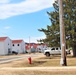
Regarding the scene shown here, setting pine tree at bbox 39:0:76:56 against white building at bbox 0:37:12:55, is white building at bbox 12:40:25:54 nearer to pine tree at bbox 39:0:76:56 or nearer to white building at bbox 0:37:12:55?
white building at bbox 0:37:12:55

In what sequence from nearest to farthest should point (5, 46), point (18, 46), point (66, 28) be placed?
point (66, 28), point (5, 46), point (18, 46)

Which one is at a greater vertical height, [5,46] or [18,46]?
[18,46]

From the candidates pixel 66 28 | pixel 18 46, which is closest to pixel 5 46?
pixel 18 46

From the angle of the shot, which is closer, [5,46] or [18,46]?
[5,46]

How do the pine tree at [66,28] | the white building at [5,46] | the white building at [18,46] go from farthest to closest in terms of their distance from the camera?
the white building at [18,46], the white building at [5,46], the pine tree at [66,28]

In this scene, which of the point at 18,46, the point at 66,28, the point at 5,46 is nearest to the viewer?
the point at 66,28

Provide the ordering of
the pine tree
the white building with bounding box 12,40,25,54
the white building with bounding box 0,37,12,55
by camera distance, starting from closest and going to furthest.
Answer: the pine tree
the white building with bounding box 0,37,12,55
the white building with bounding box 12,40,25,54

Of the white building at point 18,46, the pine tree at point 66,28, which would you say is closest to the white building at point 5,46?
the white building at point 18,46

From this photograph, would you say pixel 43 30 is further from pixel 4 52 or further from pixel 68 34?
pixel 4 52

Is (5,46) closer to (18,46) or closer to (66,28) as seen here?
(18,46)

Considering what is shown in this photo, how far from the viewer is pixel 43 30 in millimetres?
53625

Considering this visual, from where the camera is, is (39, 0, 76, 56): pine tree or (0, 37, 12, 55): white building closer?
(39, 0, 76, 56): pine tree

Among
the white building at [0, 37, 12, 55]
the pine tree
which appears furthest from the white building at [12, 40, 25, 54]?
the pine tree

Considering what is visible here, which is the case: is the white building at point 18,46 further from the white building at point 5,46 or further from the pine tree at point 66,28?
the pine tree at point 66,28
